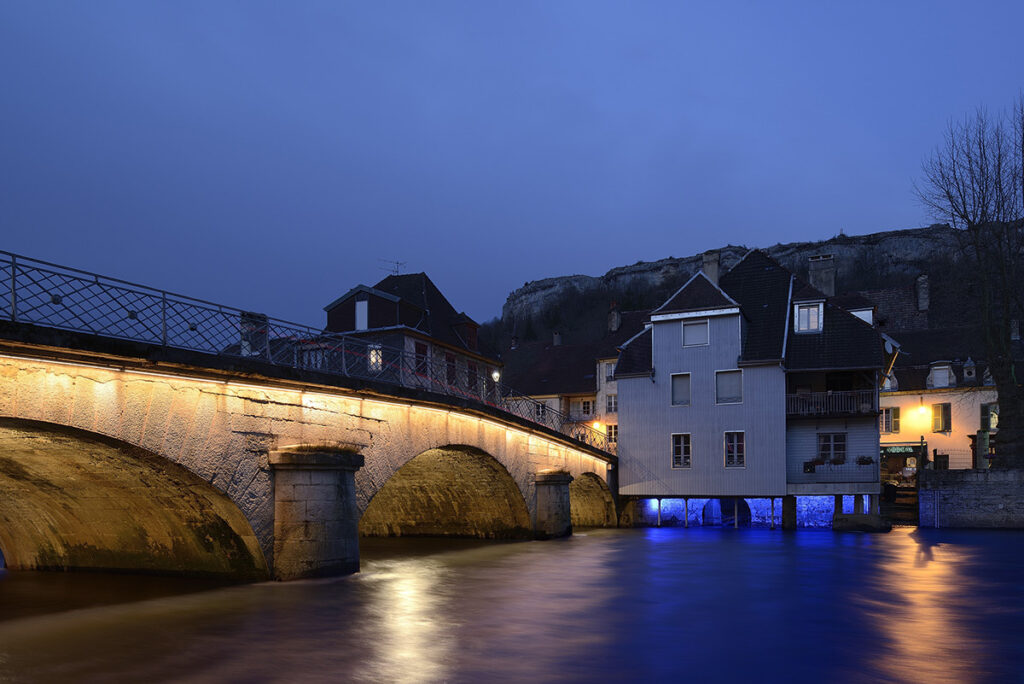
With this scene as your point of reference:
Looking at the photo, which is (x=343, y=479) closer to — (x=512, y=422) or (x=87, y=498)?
(x=87, y=498)

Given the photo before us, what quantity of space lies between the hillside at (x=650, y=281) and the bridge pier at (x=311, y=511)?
74.4m

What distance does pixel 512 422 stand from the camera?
23094mm

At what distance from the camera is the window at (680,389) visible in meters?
31.6

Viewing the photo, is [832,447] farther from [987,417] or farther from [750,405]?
[987,417]

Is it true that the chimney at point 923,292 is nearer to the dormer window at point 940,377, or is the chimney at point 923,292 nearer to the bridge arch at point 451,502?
the dormer window at point 940,377

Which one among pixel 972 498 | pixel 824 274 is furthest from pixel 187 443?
pixel 824 274

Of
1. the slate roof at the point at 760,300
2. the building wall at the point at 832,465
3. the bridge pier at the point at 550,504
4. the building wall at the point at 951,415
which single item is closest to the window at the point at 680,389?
the slate roof at the point at 760,300

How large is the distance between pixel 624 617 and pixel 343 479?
5275mm

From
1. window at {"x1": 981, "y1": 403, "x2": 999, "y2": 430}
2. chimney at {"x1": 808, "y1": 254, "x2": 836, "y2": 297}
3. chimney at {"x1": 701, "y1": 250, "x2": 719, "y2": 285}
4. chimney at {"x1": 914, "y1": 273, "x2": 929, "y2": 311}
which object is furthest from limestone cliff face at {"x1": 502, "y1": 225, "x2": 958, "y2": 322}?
chimney at {"x1": 701, "y1": 250, "x2": 719, "y2": 285}

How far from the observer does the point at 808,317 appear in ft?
104

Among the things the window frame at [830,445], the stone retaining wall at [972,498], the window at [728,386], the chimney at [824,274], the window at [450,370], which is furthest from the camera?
the chimney at [824,274]

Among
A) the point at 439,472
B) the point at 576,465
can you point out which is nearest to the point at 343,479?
the point at 439,472

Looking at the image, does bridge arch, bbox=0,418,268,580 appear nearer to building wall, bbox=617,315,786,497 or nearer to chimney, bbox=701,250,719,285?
building wall, bbox=617,315,786,497

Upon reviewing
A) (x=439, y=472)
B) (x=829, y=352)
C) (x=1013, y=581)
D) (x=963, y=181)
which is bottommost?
(x=1013, y=581)
